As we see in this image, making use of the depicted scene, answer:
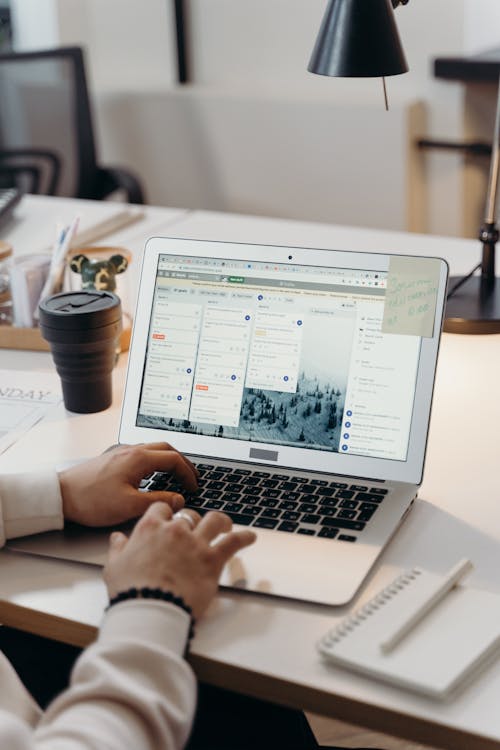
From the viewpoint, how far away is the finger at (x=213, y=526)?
931mm

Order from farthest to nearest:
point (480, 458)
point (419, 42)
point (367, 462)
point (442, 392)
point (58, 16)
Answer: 1. point (58, 16)
2. point (419, 42)
3. point (442, 392)
4. point (480, 458)
5. point (367, 462)

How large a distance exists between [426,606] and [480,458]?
1.22 ft

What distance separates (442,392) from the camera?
138cm

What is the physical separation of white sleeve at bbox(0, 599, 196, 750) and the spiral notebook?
13 centimetres

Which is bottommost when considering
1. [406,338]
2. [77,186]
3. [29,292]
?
[77,186]

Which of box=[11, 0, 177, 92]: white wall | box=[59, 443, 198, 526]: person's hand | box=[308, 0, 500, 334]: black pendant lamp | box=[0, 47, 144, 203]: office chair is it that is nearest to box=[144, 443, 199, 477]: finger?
box=[59, 443, 198, 526]: person's hand

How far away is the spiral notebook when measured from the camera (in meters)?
0.79

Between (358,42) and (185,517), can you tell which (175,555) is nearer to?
(185,517)

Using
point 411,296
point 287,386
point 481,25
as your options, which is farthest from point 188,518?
point 481,25

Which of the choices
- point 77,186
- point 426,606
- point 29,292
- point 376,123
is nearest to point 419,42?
point 376,123

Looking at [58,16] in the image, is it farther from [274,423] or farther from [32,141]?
[274,423]

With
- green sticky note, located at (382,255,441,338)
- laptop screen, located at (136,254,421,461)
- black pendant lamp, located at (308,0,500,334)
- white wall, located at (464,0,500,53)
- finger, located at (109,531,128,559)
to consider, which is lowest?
finger, located at (109,531,128,559)

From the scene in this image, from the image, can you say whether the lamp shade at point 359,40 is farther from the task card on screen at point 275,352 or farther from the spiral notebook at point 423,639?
the spiral notebook at point 423,639

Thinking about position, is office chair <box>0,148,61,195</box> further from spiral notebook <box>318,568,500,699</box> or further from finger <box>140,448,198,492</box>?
spiral notebook <box>318,568,500,699</box>
